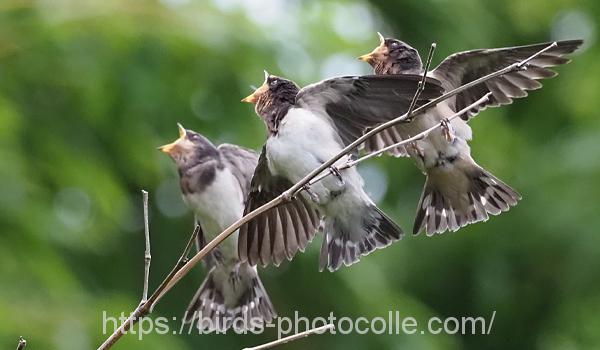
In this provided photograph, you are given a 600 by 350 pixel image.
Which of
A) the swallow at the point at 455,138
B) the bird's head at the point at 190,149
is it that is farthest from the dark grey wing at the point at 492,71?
the bird's head at the point at 190,149

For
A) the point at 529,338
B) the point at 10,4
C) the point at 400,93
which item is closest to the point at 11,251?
the point at 10,4

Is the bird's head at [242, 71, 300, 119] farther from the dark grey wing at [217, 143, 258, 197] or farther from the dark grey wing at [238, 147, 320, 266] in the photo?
the dark grey wing at [217, 143, 258, 197]

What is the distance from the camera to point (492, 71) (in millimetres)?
4395

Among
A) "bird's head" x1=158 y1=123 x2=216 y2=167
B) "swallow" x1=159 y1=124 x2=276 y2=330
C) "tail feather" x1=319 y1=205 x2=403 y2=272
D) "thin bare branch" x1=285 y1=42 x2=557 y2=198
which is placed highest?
"bird's head" x1=158 y1=123 x2=216 y2=167

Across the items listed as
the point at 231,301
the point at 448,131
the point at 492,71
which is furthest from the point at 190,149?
the point at 448,131

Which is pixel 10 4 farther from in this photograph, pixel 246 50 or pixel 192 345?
pixel 192 345

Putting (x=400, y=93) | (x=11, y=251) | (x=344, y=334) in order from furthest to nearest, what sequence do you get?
(x=344, y=334) < (x=11, y=251) < (x=400, y=93)

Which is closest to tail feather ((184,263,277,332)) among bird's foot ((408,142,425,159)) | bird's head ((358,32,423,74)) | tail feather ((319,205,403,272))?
tail feather ((319,205,403,272))

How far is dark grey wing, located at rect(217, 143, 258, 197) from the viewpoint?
5652mm

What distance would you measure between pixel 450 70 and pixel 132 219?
5.80 m

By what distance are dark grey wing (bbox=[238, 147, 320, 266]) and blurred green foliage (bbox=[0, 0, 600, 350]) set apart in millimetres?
2393

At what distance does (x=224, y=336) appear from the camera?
9.94m

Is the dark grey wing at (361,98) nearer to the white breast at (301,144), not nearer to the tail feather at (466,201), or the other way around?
the white breast at (301,144)

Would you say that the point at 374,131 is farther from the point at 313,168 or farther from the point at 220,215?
the point at 220,215
